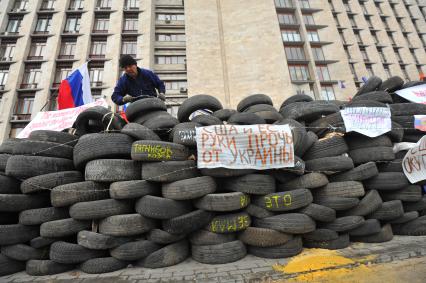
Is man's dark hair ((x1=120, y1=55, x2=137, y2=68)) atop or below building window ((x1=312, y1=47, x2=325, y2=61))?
below

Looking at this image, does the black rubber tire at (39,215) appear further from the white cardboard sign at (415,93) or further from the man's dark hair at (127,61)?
the white cardboard sign at (415,93)

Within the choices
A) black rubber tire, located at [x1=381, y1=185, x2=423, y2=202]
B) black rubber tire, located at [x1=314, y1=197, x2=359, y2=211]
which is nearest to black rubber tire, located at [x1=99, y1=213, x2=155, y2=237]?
black rubber tire, located at [x1=314, y1=197, x2=359, y2=211]

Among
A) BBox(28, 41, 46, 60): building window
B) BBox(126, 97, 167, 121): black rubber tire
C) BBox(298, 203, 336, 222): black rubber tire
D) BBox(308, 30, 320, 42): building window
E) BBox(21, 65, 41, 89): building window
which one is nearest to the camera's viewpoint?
BBox(298, 203, 336, 222): black rubber tire

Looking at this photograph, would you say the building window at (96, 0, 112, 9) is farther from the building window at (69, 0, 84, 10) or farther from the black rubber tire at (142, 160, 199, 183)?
the black rubber tire at (142, 160, 199, 183)

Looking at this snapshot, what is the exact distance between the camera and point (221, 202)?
119 inches

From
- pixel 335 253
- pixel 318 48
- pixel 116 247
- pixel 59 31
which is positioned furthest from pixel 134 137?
pixel 318 48

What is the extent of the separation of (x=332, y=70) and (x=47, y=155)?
26848 millimetres

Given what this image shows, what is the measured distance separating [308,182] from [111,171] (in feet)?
10.2

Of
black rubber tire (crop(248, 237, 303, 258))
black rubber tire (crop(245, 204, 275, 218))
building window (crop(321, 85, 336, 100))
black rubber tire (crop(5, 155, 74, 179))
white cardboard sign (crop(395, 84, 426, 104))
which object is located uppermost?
building window (crop(321, 85, 336, 100))

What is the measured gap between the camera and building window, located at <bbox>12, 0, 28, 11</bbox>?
73.7 feet

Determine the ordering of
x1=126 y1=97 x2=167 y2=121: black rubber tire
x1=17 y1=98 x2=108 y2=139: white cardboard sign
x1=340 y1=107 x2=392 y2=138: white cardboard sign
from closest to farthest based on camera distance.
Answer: x1=340 y1=107 x2=392 y2=138: white cardboard sign → x1=126 y1=97 x2=167 y2=121: black rubber tire → x1=17 y1=98 x2=108 y2=139: white cardboard sign

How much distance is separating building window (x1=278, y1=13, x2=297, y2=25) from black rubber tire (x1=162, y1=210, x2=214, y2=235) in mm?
26510

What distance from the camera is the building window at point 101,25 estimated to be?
22000 mm

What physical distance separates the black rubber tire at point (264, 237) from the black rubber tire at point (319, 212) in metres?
0.45
